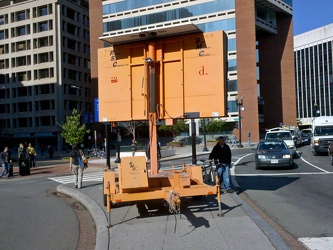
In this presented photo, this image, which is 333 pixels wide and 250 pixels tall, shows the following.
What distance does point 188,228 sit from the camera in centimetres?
698

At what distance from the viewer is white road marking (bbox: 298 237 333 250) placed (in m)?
5.81

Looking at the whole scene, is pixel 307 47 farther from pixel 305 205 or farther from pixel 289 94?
pixel 305 205

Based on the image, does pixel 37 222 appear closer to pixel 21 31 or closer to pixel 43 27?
pixel 43 27

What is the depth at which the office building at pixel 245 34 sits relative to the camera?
Answer: 202 feet

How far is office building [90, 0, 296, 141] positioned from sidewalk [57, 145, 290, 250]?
5118cm

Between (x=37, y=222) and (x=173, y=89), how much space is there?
4.44 metres

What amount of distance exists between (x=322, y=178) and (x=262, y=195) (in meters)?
4.82

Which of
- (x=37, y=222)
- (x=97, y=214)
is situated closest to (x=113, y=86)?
(x=97, y=214)

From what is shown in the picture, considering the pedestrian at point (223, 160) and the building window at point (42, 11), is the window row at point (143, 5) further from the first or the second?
the pedestrian at point (223, 160)

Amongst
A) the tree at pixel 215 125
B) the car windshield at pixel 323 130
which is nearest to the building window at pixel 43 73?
the tree at pixel 215 125

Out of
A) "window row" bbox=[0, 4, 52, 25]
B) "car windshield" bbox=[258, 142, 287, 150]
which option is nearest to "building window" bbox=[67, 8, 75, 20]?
"window row" bbox=[0, 4, 52, 25]

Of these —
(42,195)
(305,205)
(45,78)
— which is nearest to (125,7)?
(45,78)

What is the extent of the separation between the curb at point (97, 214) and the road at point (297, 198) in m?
3.34

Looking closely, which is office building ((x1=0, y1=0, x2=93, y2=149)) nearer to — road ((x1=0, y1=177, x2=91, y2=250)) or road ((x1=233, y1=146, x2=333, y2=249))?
road ((x1=0, y1=177, x2=91, y2=250))
